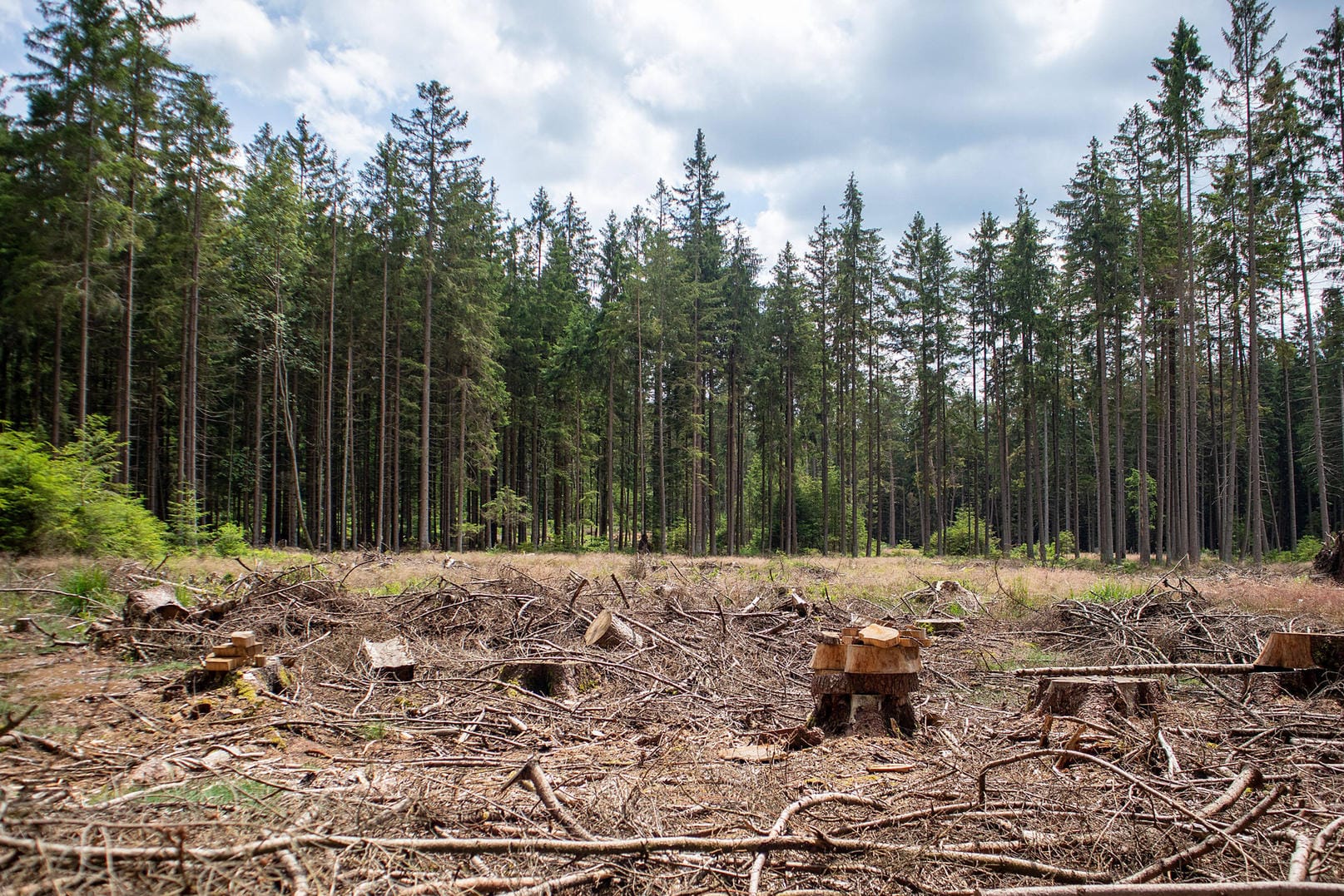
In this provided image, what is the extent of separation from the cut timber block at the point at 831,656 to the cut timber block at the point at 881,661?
93 millimetres

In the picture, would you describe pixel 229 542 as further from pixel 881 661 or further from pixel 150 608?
pixel 881 661

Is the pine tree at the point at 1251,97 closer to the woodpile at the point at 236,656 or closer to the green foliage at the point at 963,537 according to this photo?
the green foliage at the point at 963,537

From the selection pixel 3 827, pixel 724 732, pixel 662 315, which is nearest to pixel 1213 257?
pixel 662 315

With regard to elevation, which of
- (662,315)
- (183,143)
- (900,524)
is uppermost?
(183,143)

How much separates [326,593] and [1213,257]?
2723 cm

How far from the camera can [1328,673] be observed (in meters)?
5.48

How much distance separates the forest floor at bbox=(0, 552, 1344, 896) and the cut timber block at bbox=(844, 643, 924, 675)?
461mm

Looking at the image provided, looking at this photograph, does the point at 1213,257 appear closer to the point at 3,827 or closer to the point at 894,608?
the point at 894,608

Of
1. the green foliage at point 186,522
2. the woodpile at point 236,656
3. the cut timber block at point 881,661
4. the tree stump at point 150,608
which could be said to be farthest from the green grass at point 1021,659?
the green foliage at point 186,522

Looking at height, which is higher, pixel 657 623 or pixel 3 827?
pixel 3 827

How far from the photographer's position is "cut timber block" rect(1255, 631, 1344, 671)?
5.41 meters

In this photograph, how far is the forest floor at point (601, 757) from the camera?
2498 millimetres

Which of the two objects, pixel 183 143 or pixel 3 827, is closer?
pixel 3 827

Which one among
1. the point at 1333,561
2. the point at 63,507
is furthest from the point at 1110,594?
the point at 63,507
